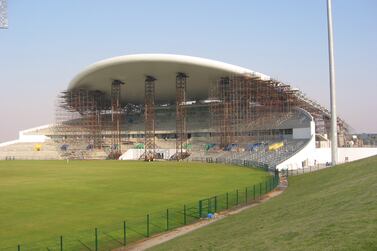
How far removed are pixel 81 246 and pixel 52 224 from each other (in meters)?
5.27

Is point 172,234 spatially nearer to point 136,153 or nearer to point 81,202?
point 81,202

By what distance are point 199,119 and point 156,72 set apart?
3054 cm

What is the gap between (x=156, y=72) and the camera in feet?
282

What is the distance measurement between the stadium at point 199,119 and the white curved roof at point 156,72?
186mm

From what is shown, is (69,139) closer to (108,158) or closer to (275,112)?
(108,158)

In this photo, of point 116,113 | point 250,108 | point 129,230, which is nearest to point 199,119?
point 116,113

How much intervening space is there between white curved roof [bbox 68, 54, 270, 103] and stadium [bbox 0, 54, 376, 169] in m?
0.19

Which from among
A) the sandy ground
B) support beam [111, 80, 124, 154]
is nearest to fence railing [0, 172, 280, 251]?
the sandy ground

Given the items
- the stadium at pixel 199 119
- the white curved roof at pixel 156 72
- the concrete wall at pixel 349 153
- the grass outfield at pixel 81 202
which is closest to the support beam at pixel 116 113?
the stadium at pixel 199 119

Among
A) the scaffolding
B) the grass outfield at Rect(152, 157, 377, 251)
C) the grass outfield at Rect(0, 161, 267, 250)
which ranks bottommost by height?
the grass outfield at Rect(0, 161, 267, 250)

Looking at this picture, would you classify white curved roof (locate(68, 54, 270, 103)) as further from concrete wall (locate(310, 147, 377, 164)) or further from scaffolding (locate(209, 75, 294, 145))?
concrete wall (locate(310, 147, 377, 164))

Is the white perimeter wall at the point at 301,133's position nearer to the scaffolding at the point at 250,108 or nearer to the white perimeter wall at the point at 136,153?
the scaffolding at the point at 250,108

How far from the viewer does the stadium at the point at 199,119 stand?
2938 inches

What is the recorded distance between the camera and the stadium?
74.6 meters
